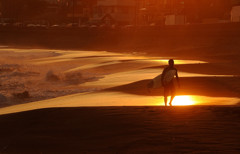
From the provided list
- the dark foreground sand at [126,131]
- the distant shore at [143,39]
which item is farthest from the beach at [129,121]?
the distant shore at [143,39]

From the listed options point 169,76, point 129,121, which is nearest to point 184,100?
point 169,76

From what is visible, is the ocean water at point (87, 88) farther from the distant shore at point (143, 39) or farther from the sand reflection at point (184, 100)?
the distant shore at point (143, 39)

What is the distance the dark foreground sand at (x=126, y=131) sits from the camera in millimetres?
9234

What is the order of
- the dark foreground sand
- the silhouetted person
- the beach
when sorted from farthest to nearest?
1. the silhouetted person
2. the beach
3. the dark foreground sand

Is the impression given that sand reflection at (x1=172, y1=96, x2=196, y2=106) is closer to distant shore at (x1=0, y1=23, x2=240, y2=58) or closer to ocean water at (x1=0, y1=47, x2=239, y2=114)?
ocean water at (x1=0, y1=47, x2=239, y2=114)

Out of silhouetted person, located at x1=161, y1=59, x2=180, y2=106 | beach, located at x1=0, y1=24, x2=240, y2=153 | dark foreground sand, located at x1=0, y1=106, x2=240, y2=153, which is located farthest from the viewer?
silhouetted person, located at x1=161, y1=59, x2=180, y2=106

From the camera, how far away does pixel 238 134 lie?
973cm

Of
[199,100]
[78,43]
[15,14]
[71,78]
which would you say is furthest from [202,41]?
[15,14]

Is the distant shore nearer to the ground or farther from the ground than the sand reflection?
farther from the ground

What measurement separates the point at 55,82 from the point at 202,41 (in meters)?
37.4

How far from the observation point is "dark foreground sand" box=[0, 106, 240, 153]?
9.23 m

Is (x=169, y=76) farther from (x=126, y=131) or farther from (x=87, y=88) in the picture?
Result: (x=87, y=88)

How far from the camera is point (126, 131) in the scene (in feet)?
34.5

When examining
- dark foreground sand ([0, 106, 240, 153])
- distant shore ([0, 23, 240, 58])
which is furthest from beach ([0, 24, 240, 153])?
distant shore ([0, 23, 240, 58])
